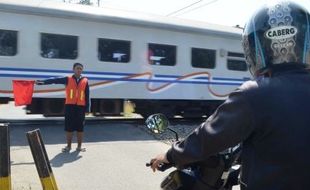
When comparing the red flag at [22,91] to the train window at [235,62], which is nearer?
the red flag at [22,91]

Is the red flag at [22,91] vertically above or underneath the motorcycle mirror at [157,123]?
underneath

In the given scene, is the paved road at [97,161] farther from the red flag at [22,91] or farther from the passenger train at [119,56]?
the passenger train at [119,56]

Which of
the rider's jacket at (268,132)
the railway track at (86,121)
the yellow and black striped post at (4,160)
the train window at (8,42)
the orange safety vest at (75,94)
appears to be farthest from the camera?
the railway track at (86,121)

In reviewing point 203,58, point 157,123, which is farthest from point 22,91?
point 157,123

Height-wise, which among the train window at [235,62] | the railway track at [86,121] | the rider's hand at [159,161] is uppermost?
the train window at [235,62]

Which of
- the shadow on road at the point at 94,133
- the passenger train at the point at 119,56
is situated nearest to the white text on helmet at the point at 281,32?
the shadow on road at the point at 94,133

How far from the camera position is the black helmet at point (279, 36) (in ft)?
7.06

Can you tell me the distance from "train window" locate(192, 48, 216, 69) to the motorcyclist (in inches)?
546

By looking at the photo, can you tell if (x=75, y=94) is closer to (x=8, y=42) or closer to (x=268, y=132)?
(x=8, y=42)

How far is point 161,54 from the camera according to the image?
Answer: 15320mm

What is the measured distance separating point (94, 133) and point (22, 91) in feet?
6.66

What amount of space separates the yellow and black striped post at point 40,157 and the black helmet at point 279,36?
2787 millimetres

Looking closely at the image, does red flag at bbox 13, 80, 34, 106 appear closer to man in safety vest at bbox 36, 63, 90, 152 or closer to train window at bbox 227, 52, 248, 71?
man in safety vest at bbox 36, 63, 90, 152

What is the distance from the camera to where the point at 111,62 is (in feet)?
47.3
